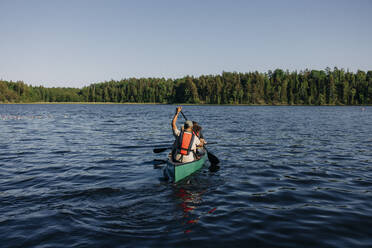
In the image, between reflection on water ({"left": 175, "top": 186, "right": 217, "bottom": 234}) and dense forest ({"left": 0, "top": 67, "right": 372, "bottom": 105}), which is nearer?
reflection on water ({"left": 175, "top": 186, "right": 217, "bottom": 234})

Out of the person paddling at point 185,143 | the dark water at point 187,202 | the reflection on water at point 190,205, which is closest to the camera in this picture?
the dark water at point 187,202

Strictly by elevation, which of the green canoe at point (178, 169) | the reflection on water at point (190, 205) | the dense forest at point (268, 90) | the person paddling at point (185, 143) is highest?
the dense forest at point (268, 90)

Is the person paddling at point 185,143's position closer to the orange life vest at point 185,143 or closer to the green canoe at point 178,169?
the orange life vest at point 185,143

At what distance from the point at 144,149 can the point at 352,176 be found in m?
11.8

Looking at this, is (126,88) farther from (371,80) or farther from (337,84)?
(371,80)

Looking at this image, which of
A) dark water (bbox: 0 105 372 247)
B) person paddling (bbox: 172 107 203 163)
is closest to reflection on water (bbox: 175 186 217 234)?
dark water (bbox: 0 105 372 247)

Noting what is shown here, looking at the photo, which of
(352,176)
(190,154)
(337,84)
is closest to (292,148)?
(352,176)

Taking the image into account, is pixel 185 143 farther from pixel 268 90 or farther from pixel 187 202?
pixel 268 90

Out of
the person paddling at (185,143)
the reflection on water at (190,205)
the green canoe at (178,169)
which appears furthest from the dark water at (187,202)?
the person paddling at (185,143)

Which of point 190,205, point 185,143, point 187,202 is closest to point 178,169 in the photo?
point 185,143

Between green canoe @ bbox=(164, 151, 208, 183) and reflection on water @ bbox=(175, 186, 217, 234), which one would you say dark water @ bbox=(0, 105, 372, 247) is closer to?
reflection on water @ bbox=(175, 186, 217, 234)

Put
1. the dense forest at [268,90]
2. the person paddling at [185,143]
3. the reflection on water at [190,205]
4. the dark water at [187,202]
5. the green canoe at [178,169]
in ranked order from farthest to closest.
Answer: the dense forest at [268,90], the person paddling at [185,143], the green canoe at [178,169], the reflection on water at [190,205], the dark water at [187,202]

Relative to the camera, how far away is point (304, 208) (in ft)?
25.5

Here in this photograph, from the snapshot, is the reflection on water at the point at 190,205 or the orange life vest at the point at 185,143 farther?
the orange life vest at the point at 185,143
